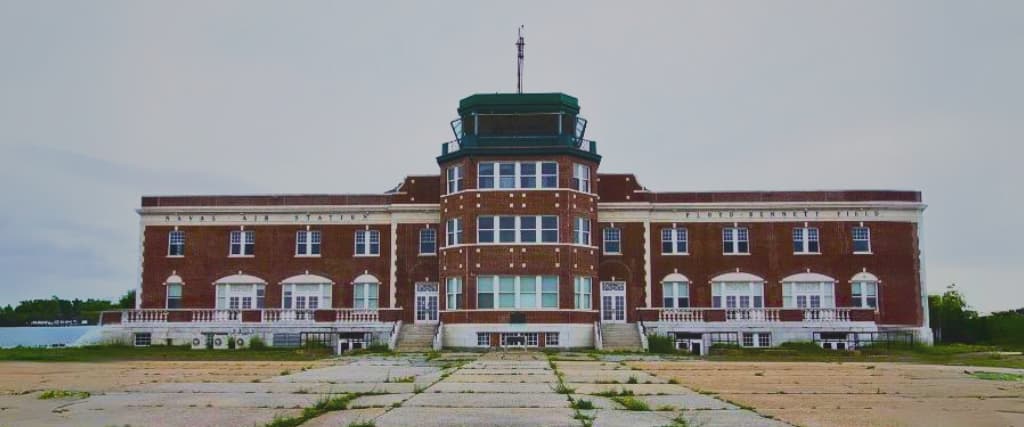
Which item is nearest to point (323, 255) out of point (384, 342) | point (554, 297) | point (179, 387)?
point (384, 342)

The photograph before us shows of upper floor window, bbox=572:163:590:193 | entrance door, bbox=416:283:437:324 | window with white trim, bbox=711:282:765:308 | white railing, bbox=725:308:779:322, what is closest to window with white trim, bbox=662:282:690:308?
window with white trim, bbox=711:282:765:308

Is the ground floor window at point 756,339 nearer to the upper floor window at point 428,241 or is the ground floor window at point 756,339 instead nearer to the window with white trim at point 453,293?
the window with white trim at point 453,293

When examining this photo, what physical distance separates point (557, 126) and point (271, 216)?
53.1 ft

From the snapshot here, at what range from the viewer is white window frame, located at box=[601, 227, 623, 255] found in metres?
52.4

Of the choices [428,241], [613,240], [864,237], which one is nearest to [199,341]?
[428,241]

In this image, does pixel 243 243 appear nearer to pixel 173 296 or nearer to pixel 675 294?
pixel 173 296

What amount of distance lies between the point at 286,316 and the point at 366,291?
18.0ft

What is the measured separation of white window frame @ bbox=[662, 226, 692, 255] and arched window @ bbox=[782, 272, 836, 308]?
207 inches

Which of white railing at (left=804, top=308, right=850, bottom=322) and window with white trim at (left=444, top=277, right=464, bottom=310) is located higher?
window with white trim at (left=444, top=277, right=464, bottom=310)

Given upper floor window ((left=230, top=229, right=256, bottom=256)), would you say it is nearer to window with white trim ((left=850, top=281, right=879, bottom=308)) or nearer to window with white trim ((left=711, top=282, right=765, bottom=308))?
window with white trim ((left=711, top=282, right=765, bottom=308))

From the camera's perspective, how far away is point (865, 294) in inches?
2039

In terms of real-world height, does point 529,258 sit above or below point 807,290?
above

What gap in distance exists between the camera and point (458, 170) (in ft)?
163

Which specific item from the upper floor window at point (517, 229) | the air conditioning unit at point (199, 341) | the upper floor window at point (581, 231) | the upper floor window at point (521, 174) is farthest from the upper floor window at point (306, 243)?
the upper floor window at point (581, 231)
